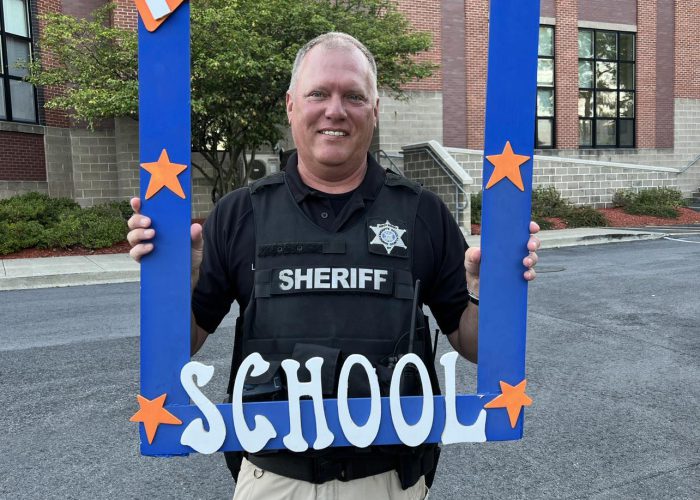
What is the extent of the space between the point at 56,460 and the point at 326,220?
289 centimetres

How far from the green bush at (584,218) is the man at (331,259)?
1769 cm

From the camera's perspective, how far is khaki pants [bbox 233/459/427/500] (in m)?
1.72

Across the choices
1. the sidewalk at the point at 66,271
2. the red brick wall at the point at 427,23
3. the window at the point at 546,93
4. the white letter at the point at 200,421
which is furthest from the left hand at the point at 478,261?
the window at the point at 546,93

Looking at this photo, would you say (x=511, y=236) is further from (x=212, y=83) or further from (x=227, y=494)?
(x=212, y=83)

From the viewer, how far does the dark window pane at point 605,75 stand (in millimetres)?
25125

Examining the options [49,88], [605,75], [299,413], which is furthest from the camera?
[605,75]

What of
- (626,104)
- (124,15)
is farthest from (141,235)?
(626,104)

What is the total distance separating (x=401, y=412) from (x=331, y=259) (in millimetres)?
437

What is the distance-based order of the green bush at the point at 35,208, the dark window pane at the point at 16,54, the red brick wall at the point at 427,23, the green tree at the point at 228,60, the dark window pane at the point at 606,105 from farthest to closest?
the dark window pane at the point at 606,105
the red brick wall at the point at 427,23
the dark window pane at the point at 16,54
the green bush at the point at 35,208
the green tree at the point at 228,60

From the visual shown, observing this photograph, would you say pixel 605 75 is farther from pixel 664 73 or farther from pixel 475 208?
pixel 475 208

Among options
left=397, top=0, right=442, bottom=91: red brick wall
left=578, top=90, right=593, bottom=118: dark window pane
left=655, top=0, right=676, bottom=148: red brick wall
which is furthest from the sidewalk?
left=655, top=0, right=676, bottom=148: red brick wall

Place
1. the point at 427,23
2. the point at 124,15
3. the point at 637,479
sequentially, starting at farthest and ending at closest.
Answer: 1. the point at 427,23
2. the point at 124,15
3. the point at 637,479

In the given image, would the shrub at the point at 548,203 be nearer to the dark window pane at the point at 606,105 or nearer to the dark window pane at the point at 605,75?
the dark window pane at the point at 606,105

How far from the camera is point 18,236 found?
1336 centimetres
